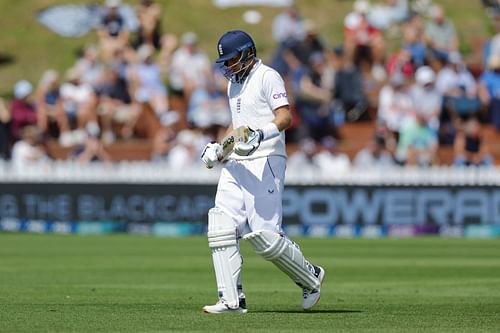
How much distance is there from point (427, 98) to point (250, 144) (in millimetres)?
13016

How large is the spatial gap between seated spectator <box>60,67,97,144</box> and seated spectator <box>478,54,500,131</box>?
20.6ft

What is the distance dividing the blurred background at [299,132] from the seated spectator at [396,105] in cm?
2

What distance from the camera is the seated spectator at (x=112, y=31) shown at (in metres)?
22.2

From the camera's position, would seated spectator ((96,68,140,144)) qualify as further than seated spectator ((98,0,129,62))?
No

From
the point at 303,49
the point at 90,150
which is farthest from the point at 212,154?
the point at 303,49

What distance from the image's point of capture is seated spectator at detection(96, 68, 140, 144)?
20984 millimetres

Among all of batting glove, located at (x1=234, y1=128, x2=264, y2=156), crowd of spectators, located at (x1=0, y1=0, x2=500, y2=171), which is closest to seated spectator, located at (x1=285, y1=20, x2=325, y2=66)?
crowd of spectators, located at (x1=0, y1=0, x2=500, y2=171)

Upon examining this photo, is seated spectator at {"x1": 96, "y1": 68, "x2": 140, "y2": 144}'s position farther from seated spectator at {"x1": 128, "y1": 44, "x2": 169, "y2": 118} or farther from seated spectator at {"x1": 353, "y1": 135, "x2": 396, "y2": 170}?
seated spectator at {"x1": 353, "y1": 135, "x2": 396, "y2": 170}

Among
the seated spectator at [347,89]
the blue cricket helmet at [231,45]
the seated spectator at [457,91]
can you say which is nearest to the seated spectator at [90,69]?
the seated spectator at [347,89]

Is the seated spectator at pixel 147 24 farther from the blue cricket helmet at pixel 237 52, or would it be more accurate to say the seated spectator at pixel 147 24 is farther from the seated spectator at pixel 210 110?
the blue cricket helmet at pixel 237 52

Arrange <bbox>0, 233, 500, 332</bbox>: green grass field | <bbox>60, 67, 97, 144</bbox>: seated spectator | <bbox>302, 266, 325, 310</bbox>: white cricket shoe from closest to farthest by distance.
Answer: <bbox>0, 233, 500, 332</bbox>: green grass field → <bbox>302, 266, 325, 310</bbox>: white cricket shoe → <bbox>60, 67, 97, 144</bbox>: seated spectator

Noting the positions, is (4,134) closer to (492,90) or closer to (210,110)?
(210,110)

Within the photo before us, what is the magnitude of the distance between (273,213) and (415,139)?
12.3 meters

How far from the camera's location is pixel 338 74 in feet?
67.2
